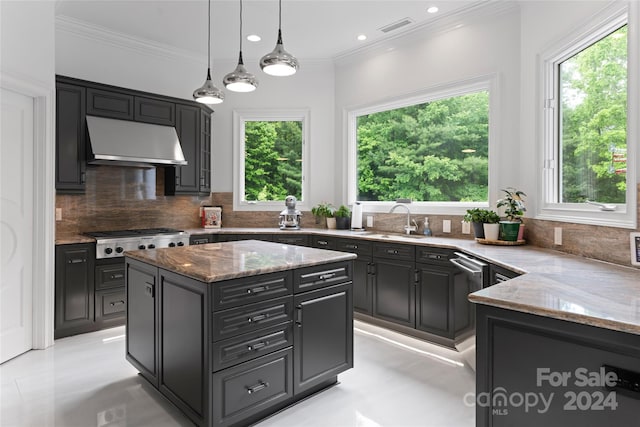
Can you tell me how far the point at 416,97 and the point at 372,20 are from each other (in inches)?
39.4

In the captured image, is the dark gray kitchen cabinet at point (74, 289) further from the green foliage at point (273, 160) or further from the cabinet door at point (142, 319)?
the green foliage at point (273, 160)

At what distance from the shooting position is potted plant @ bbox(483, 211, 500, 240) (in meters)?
3.45

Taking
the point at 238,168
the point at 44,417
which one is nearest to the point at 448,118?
the point at 238,168

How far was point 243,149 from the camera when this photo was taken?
5520mm

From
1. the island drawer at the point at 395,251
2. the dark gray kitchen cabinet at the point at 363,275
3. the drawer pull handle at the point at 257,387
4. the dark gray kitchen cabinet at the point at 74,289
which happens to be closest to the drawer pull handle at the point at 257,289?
the drawer pull handle at the point at 257,387

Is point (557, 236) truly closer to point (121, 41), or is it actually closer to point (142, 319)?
point (142, 319)

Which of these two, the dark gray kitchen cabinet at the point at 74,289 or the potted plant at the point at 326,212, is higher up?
the potted plant at the point at 326,212

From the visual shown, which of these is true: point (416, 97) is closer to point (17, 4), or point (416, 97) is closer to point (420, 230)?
point (420, 230)

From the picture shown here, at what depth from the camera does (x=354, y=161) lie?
525 centimetres

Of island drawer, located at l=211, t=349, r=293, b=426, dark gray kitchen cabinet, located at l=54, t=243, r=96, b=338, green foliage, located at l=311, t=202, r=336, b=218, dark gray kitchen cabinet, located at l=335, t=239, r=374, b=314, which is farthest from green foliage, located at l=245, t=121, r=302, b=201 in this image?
island drawer, located at l=211, t=349, r=293, b=426

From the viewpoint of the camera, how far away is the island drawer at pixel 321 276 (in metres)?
2.43

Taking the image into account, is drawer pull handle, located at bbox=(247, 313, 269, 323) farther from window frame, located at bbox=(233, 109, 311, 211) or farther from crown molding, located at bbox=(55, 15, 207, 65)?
crown molding, located at bbox=(55, 15, 207, 65)

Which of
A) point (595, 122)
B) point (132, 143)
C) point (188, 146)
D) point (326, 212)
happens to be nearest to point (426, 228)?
point (326, 212)

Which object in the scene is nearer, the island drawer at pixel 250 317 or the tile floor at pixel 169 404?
the island drawer at pixel 250 317
